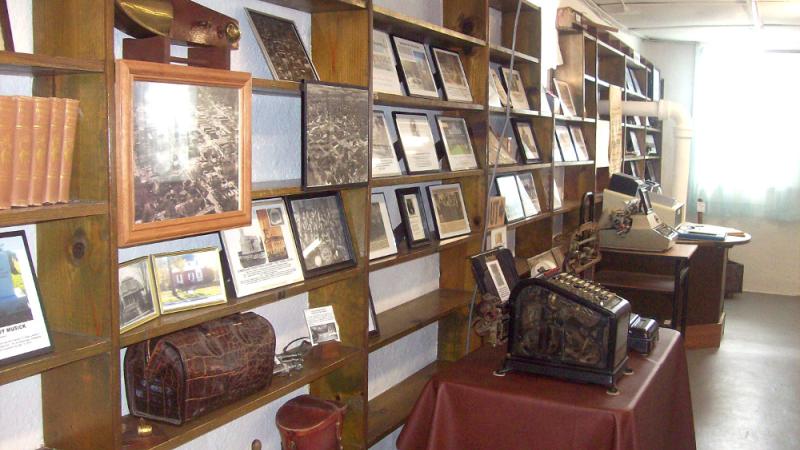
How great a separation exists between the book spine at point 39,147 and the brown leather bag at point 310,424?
3.39 ft

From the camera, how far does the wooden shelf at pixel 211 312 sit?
1.64 metres

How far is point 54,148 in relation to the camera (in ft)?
4.73

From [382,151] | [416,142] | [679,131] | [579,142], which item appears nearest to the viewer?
[382,151]

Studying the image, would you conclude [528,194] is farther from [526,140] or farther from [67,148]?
[67,148]

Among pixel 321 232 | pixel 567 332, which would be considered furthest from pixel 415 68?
pixel 567 332

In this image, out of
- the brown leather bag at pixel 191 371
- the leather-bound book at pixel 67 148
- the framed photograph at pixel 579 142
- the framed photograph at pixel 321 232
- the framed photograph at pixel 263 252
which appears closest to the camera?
the leather-bound book at pixel 67 148

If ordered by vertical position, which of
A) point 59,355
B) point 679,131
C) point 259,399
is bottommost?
point 259,399

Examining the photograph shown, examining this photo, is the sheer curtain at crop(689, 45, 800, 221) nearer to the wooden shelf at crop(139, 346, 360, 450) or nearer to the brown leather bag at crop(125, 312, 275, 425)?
the wooden shelf at crop(139, 346, 360, 450)

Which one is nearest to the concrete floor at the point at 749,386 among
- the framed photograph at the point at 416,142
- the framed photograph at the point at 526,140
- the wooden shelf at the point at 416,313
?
the wooden shelf at the point at 416,313

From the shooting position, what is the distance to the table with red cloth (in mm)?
2131

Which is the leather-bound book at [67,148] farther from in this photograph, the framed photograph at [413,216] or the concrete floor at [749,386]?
the concrete floor at [749,386]

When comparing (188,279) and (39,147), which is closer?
(39,147)

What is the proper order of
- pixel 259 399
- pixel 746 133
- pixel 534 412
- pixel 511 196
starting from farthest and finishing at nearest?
pixel 746 133 → pixel 511 196 → pixel 534 412 → pixel 259 399

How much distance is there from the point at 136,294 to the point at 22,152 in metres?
0.46
